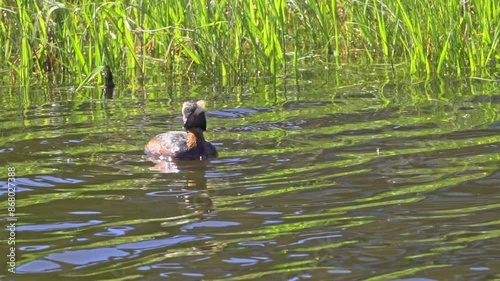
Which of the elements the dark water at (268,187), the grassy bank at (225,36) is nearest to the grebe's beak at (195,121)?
the dark water at (268,187)

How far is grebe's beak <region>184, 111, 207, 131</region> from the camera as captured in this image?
793cm

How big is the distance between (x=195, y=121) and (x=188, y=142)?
0.60ft

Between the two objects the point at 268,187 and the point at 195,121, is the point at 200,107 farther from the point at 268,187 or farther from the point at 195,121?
the point at 268,187

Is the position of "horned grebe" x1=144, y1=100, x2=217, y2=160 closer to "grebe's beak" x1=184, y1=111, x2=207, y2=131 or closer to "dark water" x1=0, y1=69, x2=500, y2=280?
"grebe's beak" x1=184, y1=111, x2=207, y2=131

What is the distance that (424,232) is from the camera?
5082mm

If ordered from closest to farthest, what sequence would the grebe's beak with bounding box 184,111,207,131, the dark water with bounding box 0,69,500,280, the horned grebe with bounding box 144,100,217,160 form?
the dark water with bounding box 0,69,500,280, the horned grebe with bounding box 144,100,217,160, the grebe's beak with bounding box 184,111,207,131

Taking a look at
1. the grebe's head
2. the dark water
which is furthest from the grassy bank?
the grebe's head

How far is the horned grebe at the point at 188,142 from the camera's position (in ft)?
25.2

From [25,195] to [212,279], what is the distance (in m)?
2.19

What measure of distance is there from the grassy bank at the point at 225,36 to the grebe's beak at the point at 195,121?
4.83 ft

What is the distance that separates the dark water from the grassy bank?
0.46m

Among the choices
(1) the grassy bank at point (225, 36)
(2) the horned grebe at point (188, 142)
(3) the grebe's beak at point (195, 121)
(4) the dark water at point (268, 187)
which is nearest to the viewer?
(4) the dark water at point (268, 187)

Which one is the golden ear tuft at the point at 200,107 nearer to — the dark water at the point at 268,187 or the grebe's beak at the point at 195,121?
the grebe's beak at the point at 195,121

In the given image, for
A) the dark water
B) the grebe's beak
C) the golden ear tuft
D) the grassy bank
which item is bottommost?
the dark water
